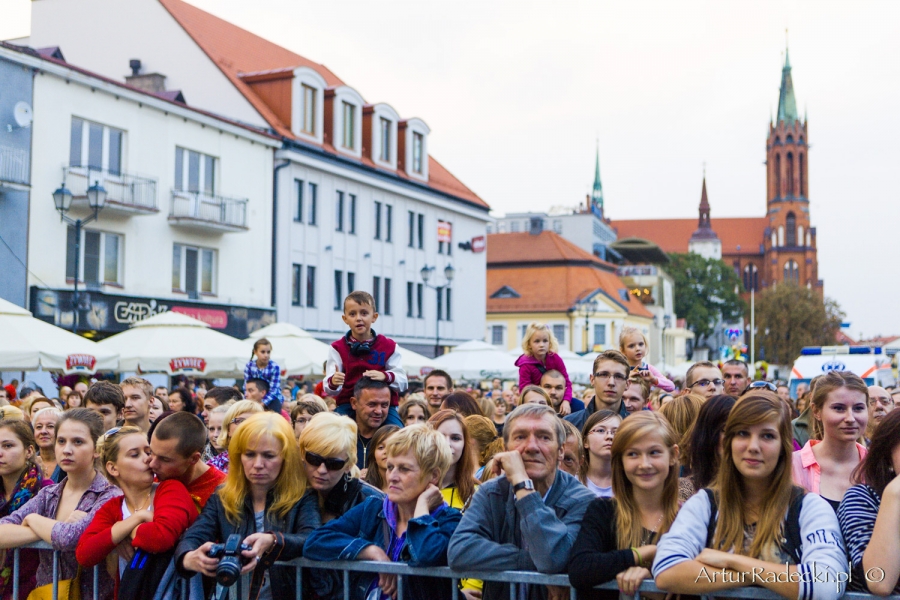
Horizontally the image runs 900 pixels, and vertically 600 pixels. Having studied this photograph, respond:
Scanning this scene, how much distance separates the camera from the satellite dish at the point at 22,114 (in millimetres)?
24172

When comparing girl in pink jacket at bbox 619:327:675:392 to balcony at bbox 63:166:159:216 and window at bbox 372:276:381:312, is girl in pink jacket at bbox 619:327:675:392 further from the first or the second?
window at bbox 372:276:381:312

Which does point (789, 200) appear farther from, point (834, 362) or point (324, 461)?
point (324, 461)

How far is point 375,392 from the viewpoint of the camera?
705 cm

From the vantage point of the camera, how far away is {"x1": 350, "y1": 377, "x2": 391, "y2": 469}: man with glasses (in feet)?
23.1

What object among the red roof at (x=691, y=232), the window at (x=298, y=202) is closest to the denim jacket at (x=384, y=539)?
the window at (x=298, y=202)

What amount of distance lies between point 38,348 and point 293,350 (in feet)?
22.8

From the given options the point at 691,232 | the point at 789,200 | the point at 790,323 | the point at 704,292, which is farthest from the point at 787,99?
the point at 790,323

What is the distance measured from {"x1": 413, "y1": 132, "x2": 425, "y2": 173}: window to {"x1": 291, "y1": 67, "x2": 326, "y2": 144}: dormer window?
7.09 m

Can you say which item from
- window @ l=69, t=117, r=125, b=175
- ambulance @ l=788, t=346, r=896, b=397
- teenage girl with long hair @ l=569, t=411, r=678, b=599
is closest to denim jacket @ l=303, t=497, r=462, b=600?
teenage girl with long hair @ l=569, t=411, r=678, b=599

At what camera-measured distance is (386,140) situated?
42.4 metres

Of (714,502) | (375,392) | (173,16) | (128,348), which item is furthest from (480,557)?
(173,16)

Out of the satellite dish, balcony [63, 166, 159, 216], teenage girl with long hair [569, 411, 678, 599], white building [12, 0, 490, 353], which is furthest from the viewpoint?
white building [12, 0, 490, 353]

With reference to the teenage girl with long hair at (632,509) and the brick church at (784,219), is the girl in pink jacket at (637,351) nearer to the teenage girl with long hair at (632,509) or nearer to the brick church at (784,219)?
the teenage girl with long hair at (632,509)

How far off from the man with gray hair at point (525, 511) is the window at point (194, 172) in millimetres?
27090
